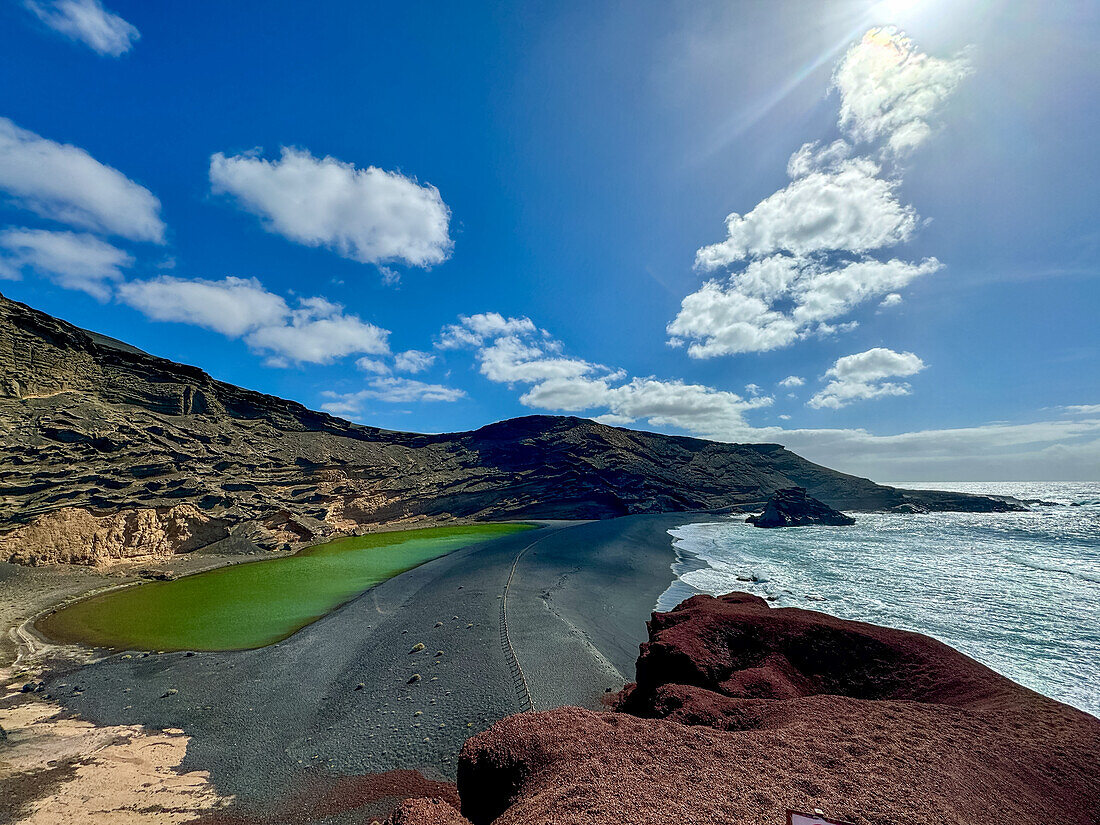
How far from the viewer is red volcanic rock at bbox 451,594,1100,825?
3.34 m

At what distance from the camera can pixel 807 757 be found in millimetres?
3889

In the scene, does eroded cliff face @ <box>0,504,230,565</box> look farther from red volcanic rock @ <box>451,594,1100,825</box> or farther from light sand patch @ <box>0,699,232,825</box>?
red volcanic rock @ <box>451,594,1100,825</box>

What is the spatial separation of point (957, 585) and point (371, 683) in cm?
2962

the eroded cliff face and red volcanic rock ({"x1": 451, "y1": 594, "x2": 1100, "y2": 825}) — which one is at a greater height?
red volcanic rock ({"x1": 451, "y1": 594, "x2": 1100, "y2": 825})

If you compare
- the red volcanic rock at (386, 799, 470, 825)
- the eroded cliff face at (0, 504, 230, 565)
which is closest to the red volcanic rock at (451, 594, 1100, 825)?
the red volcanic rock at (386, 799, 470, 825)

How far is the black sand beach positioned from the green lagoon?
71.1 inches

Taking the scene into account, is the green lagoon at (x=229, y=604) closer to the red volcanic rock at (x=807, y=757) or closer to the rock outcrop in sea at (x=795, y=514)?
the red volcanic rock at (x=807, y=757)

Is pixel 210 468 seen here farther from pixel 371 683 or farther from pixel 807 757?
pixel 807 757

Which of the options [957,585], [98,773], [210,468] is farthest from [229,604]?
[957,585]

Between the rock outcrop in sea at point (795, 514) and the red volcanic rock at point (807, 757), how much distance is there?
60.2m

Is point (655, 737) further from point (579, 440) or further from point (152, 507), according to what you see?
point (579, 440)

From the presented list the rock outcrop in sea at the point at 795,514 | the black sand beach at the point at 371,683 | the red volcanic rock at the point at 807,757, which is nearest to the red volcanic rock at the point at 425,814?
the red volcanic rock at the point at 807,757

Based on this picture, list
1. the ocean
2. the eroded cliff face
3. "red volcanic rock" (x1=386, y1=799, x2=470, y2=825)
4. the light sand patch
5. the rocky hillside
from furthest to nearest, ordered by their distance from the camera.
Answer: the rocky hillside → the eroded cliff face → the ocean → the light sand patch → "red volcanic rock" (x1=386, y1=799, x2=470, y2=825)

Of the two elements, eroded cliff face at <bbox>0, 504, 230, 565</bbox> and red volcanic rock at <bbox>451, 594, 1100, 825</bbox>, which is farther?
eroded cliff face at <bbox>0, 504, 230, 565</bbox>
